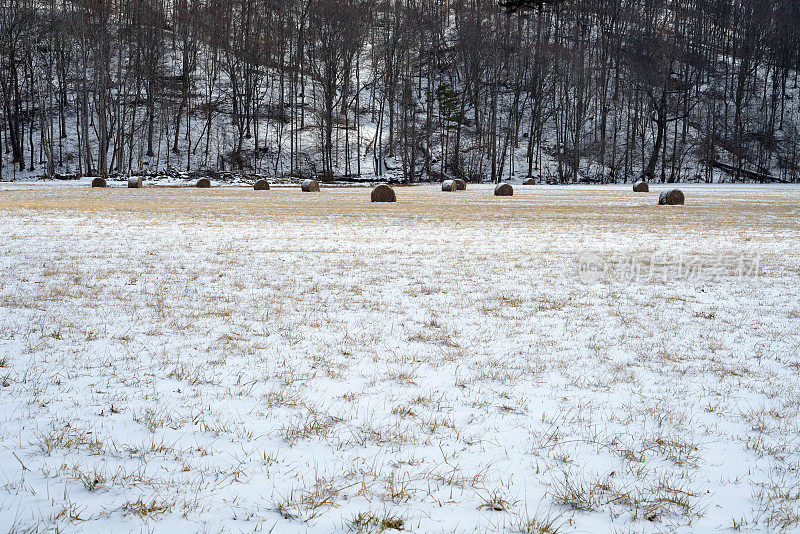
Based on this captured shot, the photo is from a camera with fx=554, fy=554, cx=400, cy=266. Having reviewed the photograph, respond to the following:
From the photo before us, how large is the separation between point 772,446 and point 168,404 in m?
3.88

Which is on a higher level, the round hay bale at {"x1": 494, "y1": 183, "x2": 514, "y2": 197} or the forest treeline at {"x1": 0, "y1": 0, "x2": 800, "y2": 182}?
the forest treeline at {"x1": 0, "y1": 0, "x2": 800, "y2": 182}

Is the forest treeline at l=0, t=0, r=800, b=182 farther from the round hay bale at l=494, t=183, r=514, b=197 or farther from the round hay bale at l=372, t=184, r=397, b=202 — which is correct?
the round hay bale at l=372, t=184, r=397, b=202

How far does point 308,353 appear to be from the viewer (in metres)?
4.92

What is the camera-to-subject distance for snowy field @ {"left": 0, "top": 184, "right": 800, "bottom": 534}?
2.70 metres

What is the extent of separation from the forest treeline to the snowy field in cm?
4552

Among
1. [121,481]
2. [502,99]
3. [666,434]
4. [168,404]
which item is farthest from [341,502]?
[502,99]

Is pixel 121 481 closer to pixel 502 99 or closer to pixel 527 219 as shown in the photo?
pixel 527 219

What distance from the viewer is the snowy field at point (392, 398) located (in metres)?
2.70

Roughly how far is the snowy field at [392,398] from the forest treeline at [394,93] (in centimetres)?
4552

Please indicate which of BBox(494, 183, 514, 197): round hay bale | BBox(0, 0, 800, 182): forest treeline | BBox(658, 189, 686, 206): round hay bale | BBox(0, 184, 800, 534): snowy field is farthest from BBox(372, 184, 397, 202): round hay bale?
BBox(0, 0, 800, 182): forest treeline

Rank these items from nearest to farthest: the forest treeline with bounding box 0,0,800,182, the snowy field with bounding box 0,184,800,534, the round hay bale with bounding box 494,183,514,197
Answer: the snowy field with bounding box 0,184,800,534 < the round hay bale with bounding box 494,183,514,197 < the forest treeline with bounding box 0,0,800,182

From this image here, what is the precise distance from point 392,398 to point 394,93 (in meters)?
59.1

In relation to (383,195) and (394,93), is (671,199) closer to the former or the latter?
(383,195)

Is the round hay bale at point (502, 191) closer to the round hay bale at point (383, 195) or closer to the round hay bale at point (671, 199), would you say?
the round hay bale at point (383, 195)
